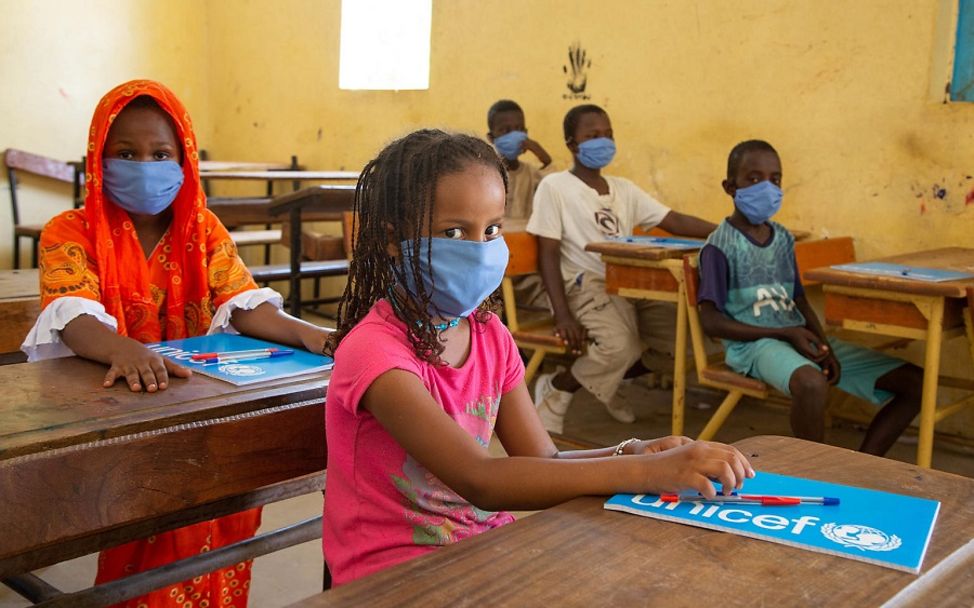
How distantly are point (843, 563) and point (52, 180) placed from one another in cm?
699

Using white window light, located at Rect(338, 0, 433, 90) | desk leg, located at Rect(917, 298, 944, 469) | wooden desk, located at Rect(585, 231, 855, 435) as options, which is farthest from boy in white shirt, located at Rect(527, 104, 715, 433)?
white window light, located at Rect(338, 0, 433, 90)

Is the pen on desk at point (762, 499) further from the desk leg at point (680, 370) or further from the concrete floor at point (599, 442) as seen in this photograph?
the desk leg at point (680, 370)

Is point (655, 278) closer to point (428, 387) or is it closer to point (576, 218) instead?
point (576, 218)

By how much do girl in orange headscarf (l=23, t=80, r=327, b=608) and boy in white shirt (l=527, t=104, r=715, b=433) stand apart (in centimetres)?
201

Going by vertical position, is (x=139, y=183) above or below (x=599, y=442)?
above

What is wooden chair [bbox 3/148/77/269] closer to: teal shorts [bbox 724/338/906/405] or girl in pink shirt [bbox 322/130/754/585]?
teal shorts [bbox 724/338/906/405]

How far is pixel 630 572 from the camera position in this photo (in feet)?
3.06

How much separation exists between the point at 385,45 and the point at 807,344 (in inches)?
166

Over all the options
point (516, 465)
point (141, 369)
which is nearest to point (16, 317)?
point (141, 369)

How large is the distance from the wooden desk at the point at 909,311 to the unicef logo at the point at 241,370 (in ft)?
6.34

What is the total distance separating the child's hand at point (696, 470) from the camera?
113 centimetres

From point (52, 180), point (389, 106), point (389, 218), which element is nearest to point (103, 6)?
point (52, 180)

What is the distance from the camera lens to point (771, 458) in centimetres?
133

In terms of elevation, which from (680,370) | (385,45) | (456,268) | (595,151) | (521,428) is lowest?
(680,370)
